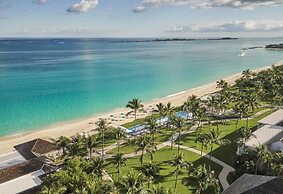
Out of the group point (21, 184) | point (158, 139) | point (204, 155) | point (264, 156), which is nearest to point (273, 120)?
point (204, 155)

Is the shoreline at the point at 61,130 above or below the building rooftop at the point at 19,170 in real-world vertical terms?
below

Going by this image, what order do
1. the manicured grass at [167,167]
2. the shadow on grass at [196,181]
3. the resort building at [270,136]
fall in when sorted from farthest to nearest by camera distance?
the resort building at [270,136] < the manicured grass at [167,167] < the shadow on grass at [196,181]

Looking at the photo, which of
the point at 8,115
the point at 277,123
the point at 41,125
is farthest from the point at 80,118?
the point at 277,123

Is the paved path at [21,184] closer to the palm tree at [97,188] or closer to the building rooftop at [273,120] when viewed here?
the palm tree at [97,188]

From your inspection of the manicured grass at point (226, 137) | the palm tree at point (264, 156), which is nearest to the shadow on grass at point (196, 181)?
the manicured grass at point (226, 137)

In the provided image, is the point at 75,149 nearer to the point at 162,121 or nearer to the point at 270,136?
the point at 162,121

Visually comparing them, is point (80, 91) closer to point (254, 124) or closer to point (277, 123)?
point (254, 124)

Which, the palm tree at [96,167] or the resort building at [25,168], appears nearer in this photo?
the palm tree at [96,167]
